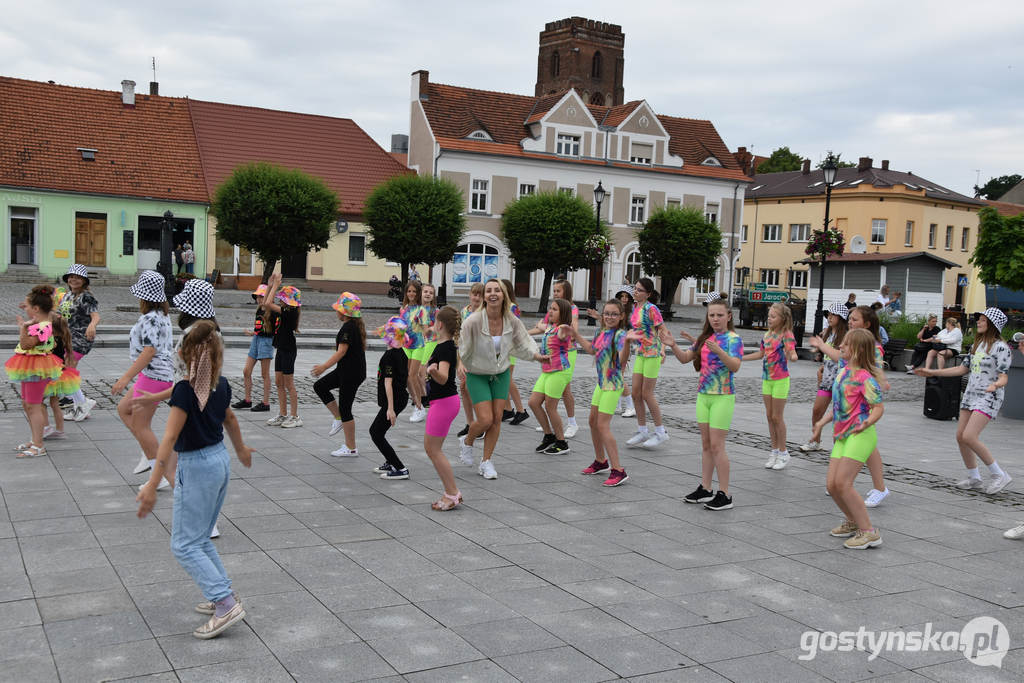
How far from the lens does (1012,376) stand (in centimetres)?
1422

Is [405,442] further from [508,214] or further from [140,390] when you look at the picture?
[508,214]

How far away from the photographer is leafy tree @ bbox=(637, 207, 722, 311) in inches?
1585

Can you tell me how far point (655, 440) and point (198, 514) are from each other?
665cm

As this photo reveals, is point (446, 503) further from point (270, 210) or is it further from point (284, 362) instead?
point (270, 210)

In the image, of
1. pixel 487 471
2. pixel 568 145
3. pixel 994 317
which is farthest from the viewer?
pixel 568 145

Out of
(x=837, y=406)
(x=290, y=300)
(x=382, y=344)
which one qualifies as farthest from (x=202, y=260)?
(x=837, y=406)

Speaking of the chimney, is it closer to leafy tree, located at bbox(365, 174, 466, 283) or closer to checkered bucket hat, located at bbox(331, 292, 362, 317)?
leafy tree, located at bbox(365, 174, 466, 283)

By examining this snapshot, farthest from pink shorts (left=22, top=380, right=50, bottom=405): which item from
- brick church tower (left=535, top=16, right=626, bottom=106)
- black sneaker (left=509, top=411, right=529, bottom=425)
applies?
brick church tower (left=535, top=16, right=626, bottom=106)

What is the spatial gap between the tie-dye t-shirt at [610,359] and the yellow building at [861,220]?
164 feet

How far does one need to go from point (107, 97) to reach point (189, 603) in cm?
4156

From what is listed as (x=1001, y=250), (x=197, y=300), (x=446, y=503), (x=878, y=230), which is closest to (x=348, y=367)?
(x=446, y=503)

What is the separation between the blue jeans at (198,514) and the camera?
4676 millimetres

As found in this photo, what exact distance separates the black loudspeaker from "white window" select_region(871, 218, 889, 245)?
49.1m

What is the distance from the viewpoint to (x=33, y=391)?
8.43 metres
